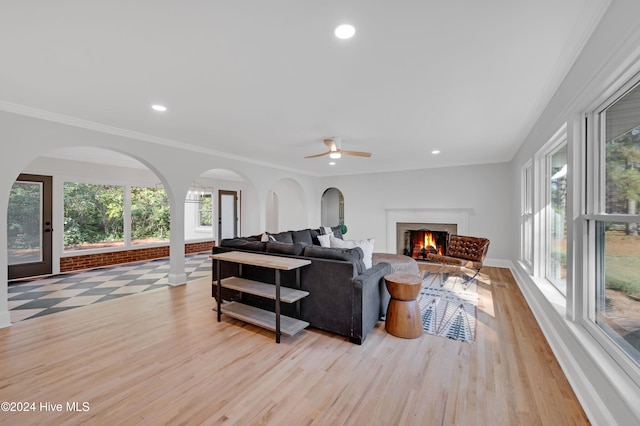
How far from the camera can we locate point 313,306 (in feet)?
9.51

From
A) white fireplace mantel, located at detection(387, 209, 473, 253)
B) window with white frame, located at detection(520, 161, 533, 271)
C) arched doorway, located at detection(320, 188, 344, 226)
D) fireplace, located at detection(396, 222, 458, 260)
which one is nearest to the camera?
window with white frame, located at detection(520, 161, 533, 271)

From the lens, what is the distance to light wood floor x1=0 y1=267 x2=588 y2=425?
1.73m

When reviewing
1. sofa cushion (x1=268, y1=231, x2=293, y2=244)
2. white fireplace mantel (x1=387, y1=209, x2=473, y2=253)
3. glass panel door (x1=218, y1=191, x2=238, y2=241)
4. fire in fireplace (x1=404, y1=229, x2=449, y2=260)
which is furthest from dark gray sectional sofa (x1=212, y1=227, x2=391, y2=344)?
glass panel door (x1=218, y1=191, x2=238, y2=241)

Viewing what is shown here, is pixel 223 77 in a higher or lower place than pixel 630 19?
higher

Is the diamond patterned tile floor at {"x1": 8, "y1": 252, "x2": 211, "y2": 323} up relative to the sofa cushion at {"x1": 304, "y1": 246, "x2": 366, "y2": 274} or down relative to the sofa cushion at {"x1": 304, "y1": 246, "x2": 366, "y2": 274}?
down

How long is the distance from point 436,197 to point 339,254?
15.4 feet

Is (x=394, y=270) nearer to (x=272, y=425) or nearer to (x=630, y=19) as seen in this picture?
(x=272, y=425)

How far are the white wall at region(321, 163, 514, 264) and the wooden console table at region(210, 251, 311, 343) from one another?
481cm

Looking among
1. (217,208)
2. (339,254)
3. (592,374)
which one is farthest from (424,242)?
(217,208)

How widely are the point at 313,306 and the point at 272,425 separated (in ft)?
4.31

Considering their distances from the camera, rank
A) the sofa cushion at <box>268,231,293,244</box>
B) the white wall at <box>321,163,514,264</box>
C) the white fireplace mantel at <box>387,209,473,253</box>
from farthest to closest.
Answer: the white fireplace mantel at <box>387,209,473,253</box>, the white wall at <box>321,163,514,264</box>, the sofa cushion at <box>268,231,293,244</box>

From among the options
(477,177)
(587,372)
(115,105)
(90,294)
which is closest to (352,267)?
(587,372)

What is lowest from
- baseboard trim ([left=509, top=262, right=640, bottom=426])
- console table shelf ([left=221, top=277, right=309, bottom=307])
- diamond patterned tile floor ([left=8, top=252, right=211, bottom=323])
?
diamond patterned tile floor ([left=8, top=252, right=211, bottom=323])

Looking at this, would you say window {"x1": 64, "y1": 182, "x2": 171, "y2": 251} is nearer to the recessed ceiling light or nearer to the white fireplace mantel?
the white fireplace mantel
